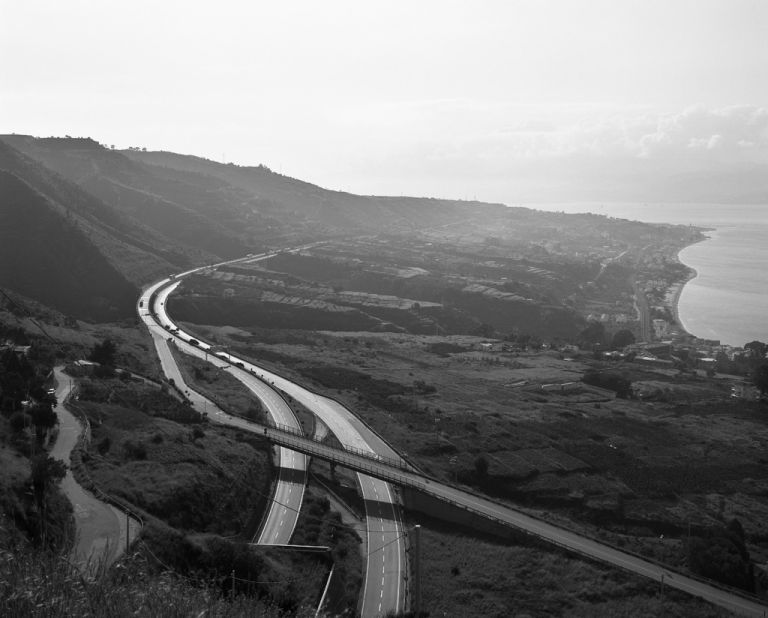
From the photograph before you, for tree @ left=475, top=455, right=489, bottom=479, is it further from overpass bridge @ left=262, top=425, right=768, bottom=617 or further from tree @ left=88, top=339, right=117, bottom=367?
tree @ left=88, top=339, right=117, bottom=367

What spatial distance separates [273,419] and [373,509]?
406 inches

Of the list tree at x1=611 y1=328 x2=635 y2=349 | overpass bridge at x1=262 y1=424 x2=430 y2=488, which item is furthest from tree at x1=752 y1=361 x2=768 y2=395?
overpass bridge at x1=262 y1=424 x2=430 y2=488

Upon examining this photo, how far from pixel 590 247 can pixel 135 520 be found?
137 m

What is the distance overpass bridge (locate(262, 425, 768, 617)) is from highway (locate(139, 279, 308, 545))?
1145 mm

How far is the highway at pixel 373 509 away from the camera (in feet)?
63.6

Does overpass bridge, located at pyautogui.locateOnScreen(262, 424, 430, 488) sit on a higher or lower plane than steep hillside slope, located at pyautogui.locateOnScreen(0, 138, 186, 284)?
lower

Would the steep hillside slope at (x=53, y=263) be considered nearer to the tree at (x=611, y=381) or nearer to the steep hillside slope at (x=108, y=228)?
the steep hillside slope at (x=108, y=228)

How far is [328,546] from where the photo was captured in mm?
20875

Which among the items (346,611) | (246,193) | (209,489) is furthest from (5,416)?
(246,193)

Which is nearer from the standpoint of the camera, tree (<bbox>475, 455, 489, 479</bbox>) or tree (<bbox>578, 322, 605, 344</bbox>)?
tree (<bbox>475, 455, 489, 479</bbox>)

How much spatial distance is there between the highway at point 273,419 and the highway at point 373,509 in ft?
1.23

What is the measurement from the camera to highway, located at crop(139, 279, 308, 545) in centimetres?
2203

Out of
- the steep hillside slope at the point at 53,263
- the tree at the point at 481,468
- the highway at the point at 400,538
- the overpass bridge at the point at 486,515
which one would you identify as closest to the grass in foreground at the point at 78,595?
the highway at the point at 400,538

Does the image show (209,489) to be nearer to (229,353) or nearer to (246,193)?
(229,353)
